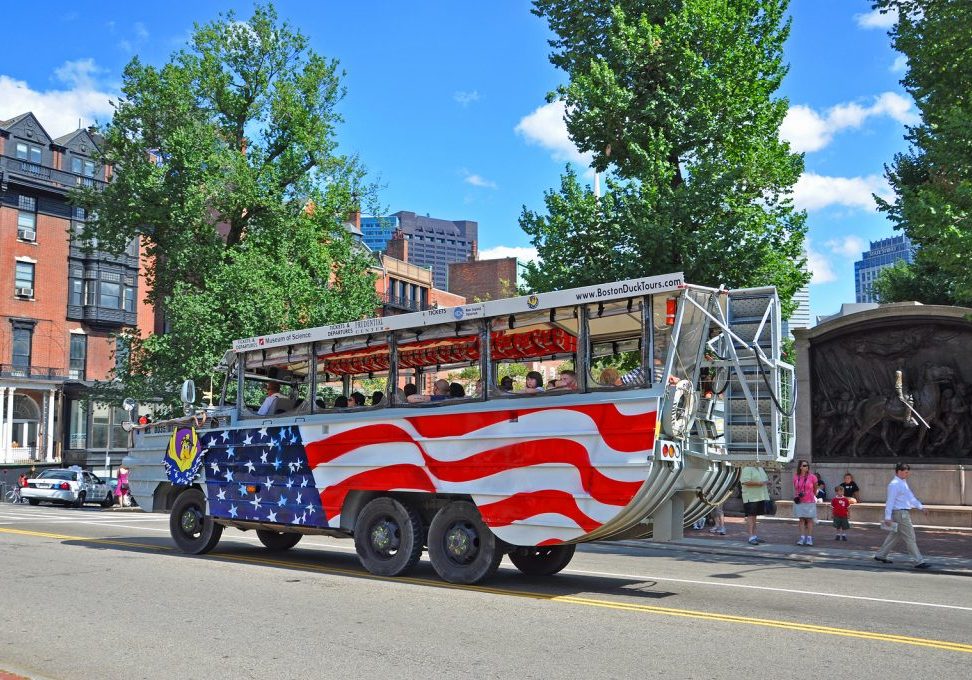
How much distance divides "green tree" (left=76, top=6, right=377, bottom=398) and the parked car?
569 centimetres

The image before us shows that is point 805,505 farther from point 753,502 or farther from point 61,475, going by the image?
point 61,475

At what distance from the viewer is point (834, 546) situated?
17406mm

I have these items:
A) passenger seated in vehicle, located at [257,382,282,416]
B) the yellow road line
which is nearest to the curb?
the yellow road line

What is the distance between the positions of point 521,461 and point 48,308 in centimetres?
4819

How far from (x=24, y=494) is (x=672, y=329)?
3167 centimetres

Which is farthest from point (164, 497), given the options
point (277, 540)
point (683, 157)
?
point (683, 157)

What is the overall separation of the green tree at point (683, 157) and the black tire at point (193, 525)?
11.7 m

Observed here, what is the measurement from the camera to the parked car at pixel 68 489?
33.7m

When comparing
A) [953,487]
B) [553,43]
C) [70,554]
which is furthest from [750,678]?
[553,43]

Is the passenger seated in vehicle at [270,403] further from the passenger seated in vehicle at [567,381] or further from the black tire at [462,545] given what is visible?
the passenger seated in vehicle at [567,381]

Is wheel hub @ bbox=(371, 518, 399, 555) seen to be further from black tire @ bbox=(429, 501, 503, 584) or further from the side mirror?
the side mirror

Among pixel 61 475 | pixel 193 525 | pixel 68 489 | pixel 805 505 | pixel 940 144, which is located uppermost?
pixel 940 144

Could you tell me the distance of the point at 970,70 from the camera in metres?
20.1

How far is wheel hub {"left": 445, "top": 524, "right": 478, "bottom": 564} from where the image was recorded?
34.8 ft
